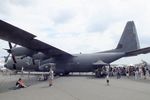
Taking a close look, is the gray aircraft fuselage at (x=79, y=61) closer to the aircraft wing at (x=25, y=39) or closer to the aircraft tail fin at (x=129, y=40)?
the aircraft wing at (x=25, y=39)

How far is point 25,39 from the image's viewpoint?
26.1m

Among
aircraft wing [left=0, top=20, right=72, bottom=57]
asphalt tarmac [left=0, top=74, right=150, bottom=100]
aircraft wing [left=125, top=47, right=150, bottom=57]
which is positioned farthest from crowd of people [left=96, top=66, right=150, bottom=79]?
asphalt tarmac [left=0, top=74, right=150, bottom=100]

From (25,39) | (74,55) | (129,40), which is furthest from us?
(74,55)

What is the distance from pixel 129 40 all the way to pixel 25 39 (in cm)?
1528

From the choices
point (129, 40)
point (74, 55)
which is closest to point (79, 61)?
point (74, 55)

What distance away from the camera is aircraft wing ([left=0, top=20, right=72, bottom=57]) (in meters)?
19.9

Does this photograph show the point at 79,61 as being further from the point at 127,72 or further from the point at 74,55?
the point at 127,72

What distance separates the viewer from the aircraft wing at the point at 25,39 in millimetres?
19897

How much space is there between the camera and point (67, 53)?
3369cm

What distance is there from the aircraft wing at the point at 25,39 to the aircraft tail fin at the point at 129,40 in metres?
7.77

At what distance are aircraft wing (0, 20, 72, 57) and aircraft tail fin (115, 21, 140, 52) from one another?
7.77 meters

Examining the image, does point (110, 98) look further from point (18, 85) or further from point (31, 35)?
A: point (31, 35)

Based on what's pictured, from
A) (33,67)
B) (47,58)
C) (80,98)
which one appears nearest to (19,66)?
Answer: (33,67)

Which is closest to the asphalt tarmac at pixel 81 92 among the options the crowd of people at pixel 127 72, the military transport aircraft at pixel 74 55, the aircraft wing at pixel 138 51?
the crowd of people at pixel 127 72
